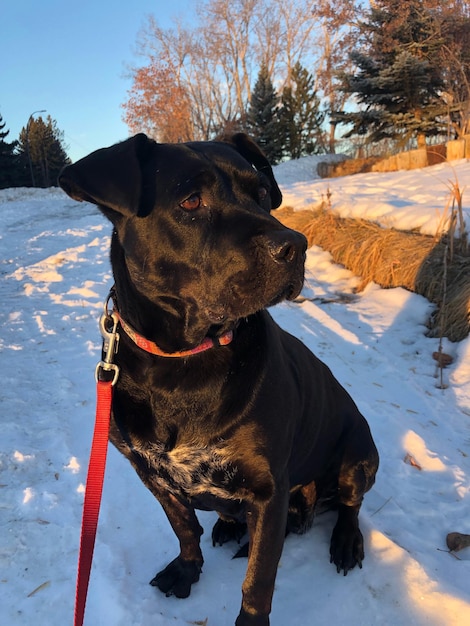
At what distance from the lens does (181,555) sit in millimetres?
2211

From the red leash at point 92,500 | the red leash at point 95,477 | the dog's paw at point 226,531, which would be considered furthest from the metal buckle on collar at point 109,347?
the dog's paw at point 226,531

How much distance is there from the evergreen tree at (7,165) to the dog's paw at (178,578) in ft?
160

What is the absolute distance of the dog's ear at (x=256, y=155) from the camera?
2.32m

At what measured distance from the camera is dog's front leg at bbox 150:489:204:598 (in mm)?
2119

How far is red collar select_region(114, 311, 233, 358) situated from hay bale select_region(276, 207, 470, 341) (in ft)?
10.2

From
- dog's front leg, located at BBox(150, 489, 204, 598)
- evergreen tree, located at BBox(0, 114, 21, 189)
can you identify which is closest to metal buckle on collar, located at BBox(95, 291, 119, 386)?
dog's front leg, located at BBox(150, 489, 204, 598)

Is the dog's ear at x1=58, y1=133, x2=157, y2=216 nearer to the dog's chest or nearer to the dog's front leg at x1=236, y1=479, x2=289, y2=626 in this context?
the dog's chest

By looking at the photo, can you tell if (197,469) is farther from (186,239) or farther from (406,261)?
(406,261)

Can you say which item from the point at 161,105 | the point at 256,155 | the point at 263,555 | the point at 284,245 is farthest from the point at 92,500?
the point at 161,105

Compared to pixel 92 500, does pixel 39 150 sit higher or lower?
higher

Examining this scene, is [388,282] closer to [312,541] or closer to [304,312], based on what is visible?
[304,312]

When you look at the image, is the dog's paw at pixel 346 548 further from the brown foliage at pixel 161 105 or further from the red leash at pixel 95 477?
the brown foliage at pixel 161 105

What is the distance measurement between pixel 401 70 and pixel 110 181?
804 inches

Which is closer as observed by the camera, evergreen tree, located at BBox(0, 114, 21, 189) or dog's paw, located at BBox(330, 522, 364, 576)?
dog's paw, located at BBox(330, 522, 364, 576)
